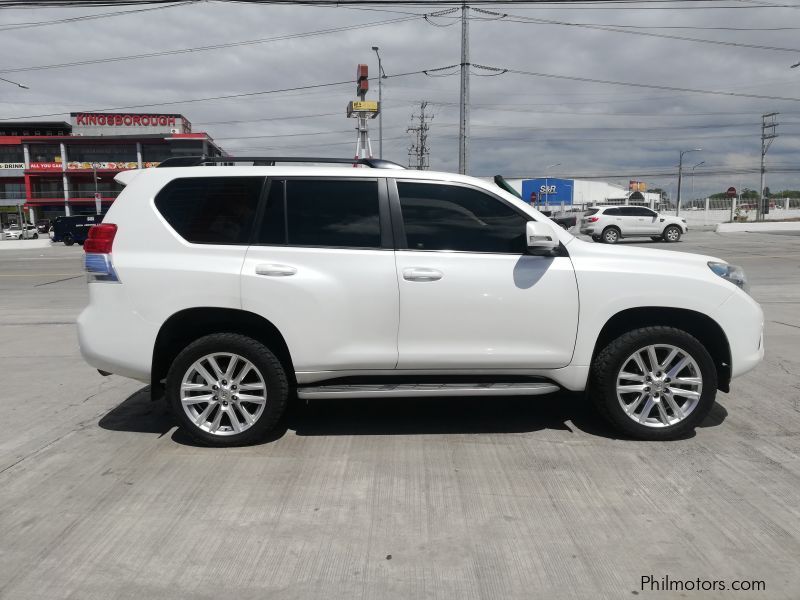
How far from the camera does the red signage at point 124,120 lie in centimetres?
8106

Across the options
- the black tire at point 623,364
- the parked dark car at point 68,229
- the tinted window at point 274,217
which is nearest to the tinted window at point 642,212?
the black tire at point 623,364

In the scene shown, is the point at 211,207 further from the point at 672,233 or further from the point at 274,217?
the point at 672,233

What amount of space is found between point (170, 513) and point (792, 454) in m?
3.92

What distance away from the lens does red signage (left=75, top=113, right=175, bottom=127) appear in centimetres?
8106

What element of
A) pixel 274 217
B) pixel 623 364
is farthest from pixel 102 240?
pixel 623 364

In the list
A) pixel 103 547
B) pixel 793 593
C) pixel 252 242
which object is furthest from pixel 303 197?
pixel 793 593

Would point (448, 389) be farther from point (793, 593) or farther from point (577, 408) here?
point (793, 593)

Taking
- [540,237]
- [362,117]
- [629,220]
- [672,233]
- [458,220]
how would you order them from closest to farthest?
[540,237] → [458,220] → [362,117] → [629,220] → [672,233]

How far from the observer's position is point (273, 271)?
14.3 ft

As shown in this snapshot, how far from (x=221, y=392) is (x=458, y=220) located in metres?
2.01

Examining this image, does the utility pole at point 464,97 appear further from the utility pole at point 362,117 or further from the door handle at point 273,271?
the door handle at point 273,271

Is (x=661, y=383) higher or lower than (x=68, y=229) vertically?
lower

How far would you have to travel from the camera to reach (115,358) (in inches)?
175

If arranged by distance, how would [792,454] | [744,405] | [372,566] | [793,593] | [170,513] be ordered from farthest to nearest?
[744,405], [792,454], [170,513], [372,566], [793,593]
